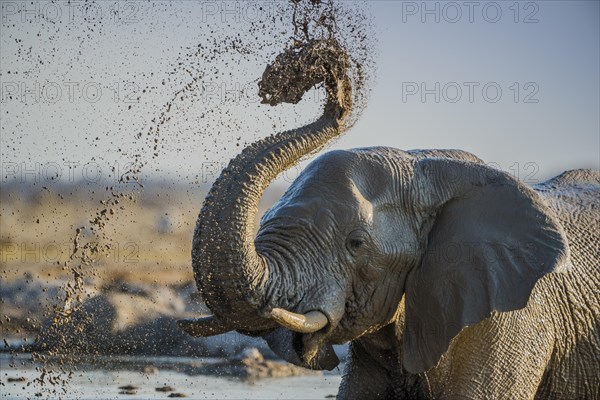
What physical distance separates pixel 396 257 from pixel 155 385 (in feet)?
22.9

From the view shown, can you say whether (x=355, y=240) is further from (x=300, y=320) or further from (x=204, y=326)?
(x=204, y=326)

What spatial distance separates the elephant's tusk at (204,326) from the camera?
7.43 meters

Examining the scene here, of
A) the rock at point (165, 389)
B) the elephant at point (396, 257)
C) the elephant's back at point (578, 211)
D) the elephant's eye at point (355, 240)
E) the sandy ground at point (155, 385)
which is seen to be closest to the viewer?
the elephant at point (396, 257)

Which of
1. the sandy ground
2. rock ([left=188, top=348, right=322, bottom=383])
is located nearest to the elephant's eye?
the sandy ground

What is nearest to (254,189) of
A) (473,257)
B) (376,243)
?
(376,243)

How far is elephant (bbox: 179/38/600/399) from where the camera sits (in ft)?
24.2

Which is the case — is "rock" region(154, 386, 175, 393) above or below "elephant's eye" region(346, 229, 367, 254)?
below

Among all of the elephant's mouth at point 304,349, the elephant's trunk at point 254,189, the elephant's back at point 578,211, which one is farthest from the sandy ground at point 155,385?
the elephant's trunk at point 254,189

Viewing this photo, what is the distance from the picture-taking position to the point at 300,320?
719cm

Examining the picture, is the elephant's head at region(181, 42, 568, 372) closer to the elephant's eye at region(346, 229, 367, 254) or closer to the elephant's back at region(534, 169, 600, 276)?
the elephant's eye at region(346, 229, 367, 254)

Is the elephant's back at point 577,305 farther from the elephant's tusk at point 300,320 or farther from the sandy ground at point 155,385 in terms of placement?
the sandy ground at point 155,385

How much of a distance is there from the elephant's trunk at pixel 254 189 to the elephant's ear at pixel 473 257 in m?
0.69

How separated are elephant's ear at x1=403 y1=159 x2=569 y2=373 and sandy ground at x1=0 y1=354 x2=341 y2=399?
517 centimetres

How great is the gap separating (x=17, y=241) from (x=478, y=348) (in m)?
16.9
